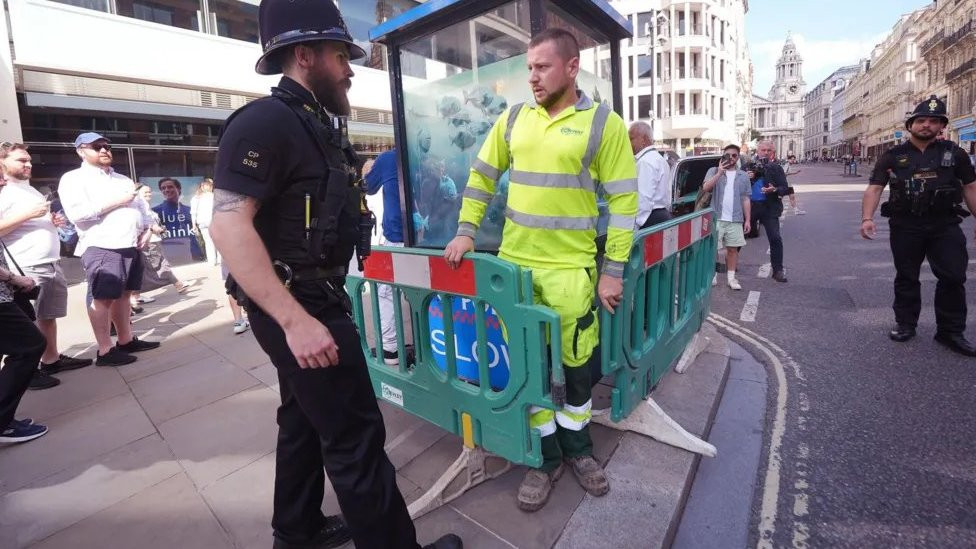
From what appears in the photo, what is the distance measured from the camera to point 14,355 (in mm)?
3225

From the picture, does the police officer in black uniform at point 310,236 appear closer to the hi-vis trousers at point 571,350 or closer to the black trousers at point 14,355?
the hi-vis trousers at point 571,350

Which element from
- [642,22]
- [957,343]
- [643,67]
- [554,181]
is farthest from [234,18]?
[642,22]

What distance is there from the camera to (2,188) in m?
3.83

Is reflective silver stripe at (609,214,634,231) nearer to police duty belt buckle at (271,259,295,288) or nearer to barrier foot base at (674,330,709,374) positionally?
police duty belt buckle at (271,259,295,288)

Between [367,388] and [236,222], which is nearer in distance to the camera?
[236,222]

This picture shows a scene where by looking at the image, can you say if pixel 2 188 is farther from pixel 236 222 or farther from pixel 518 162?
pixel 518 162

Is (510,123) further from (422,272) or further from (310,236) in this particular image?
(310,236)

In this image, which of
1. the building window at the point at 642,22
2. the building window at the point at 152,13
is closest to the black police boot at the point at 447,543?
the building window at the point at 152,13

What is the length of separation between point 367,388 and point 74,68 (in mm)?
12140

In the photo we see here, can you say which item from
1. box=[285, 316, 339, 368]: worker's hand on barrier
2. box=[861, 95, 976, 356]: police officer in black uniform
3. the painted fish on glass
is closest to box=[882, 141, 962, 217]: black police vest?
box=[861, 95, 976, 356]: police officer in black uniform

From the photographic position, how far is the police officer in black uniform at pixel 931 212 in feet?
13.6

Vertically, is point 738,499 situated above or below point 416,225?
below

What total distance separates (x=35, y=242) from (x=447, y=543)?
14.2 feet

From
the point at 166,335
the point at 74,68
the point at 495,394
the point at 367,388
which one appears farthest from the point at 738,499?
the point at 74,68
